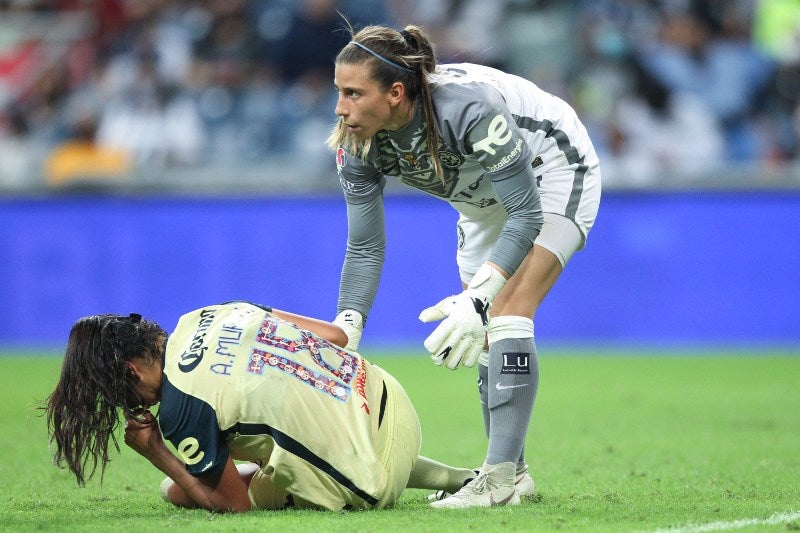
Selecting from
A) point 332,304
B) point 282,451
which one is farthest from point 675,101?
point 282,451

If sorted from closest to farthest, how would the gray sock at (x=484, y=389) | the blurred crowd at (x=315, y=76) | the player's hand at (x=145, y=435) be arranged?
the player's hand at (x=145, y=435), the gray sock at (x=484, y=389), the blurred crowd at (x=315, y=76)

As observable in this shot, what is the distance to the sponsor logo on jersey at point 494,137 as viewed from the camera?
15.4 feet

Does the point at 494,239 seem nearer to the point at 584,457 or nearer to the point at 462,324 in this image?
the point at 462,324

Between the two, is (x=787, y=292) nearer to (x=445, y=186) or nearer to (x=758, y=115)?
(x=758, y=115)

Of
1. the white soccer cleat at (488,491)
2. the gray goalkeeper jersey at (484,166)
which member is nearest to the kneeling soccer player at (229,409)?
the white soccer cleat at (488,491)

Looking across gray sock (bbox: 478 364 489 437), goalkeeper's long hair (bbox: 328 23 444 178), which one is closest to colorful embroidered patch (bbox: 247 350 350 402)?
goalkeeper's long hair (bbox: 328 23 444 178)

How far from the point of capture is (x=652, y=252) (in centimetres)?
1270

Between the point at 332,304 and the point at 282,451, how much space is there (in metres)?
8.30

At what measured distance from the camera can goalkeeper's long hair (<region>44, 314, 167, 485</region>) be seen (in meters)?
4.38

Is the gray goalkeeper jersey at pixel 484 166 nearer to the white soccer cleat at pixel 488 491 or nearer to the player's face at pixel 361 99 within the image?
A: the player's face at pixel 361 99

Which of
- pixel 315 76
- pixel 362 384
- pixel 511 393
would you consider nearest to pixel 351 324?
pixel 362 384

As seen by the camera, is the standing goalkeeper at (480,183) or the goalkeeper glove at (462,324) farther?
the standing goalkeeper at (480,183)

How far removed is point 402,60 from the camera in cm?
479

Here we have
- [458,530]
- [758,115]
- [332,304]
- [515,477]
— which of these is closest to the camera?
[458,530]
